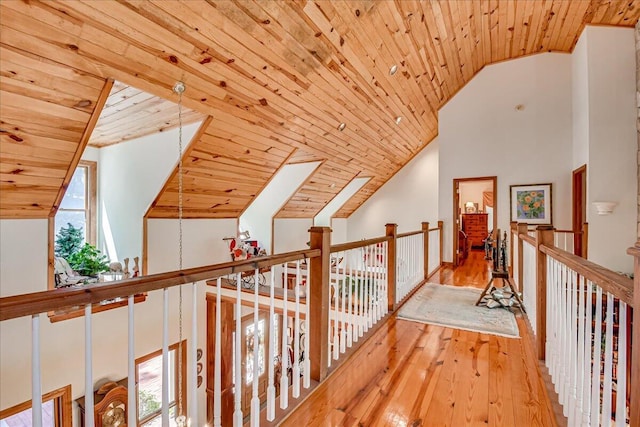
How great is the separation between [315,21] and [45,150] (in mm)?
2493

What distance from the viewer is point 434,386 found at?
2.14m

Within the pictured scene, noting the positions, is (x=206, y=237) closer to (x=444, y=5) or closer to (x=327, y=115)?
(x=327, y=115)

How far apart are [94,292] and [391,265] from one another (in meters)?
2.94

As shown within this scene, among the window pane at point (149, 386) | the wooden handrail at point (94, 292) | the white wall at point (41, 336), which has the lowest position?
the window pane at point (149, 386)

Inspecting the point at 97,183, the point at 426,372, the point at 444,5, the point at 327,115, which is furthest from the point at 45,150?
the point at 444,5

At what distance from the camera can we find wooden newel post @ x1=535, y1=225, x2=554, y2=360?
2.24m

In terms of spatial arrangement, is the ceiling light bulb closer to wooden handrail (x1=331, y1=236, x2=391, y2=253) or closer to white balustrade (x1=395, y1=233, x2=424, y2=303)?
wooden handrail (x1=331, y1=236, x2=391, y2=253)

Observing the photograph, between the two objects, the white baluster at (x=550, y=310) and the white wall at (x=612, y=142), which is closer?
the white baluster at (x=550, y=310)

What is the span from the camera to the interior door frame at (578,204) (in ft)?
17.1

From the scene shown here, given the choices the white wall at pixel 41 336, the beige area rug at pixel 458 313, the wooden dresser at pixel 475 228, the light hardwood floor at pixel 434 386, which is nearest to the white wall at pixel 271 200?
the white wall at pixel 41 336

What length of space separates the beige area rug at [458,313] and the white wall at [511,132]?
2742mm

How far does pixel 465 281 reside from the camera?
17.0 feet

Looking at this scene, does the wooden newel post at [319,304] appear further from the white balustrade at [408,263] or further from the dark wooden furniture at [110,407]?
the dark wooden furniture at [110,407]

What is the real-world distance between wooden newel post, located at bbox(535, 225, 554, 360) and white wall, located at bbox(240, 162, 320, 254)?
4.09 metres
